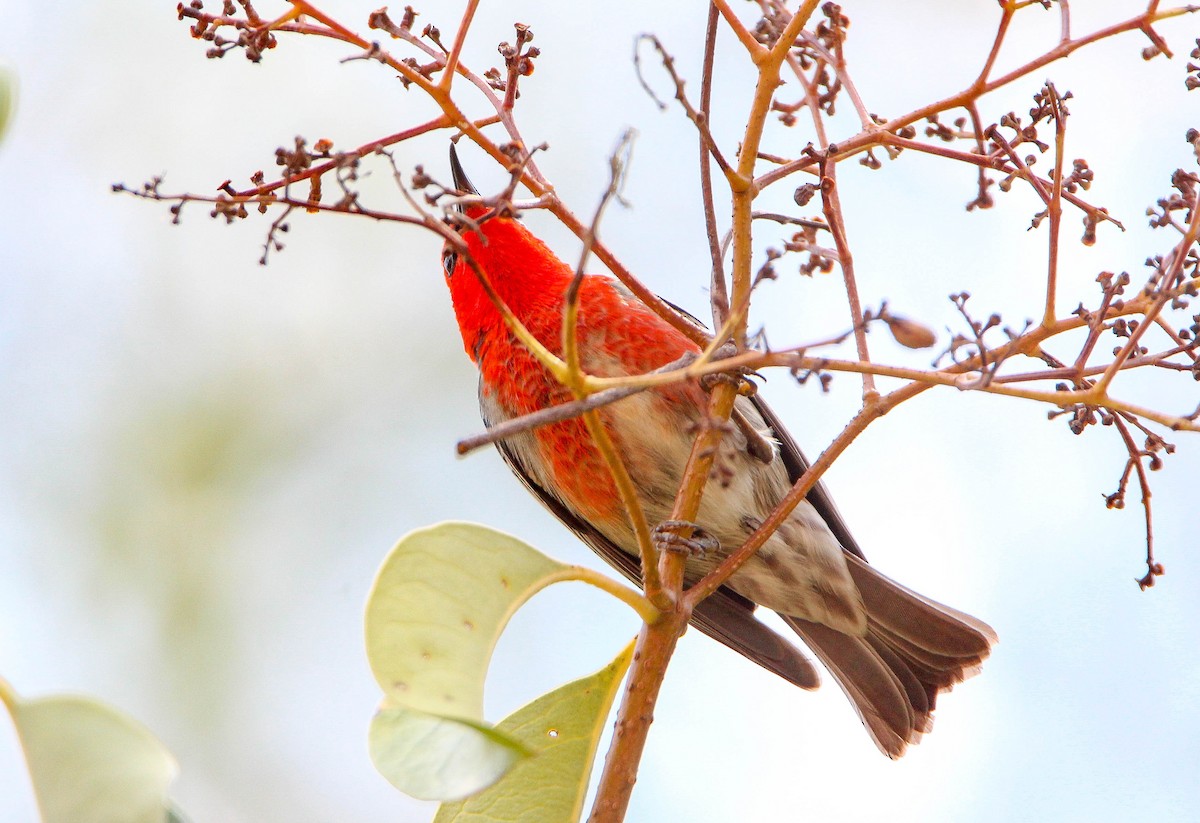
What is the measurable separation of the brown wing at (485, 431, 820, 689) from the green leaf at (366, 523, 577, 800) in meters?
2.93

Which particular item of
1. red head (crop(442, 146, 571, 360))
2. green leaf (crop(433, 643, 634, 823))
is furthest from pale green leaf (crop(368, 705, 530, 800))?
red head (crop(442, 146, 571, 360))

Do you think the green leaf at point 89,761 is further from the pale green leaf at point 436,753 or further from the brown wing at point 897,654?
the brown wing at point 897,654

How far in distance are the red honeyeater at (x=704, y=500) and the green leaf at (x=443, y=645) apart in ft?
6.98

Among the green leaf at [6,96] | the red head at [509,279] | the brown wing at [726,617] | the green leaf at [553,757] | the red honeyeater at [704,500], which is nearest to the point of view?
the green leaf at [6,96]

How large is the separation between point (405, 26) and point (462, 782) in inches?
77.8

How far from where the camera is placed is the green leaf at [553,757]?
9.58ft

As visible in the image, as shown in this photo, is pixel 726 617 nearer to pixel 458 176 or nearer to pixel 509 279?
pixel 509 279

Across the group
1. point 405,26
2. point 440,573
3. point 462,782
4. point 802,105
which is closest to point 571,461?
point 802,105

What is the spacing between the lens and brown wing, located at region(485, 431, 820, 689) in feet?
18.0

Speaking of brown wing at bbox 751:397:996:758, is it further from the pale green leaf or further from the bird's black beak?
the pale green leaf

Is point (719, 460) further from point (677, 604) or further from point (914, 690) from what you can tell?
point (914, 690)

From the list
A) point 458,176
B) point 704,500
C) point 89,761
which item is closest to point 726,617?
point 704,500

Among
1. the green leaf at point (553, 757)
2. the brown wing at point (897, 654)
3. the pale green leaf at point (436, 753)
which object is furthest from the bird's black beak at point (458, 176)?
the pale green leaf at point (436, 753)

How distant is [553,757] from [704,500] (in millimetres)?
2264
